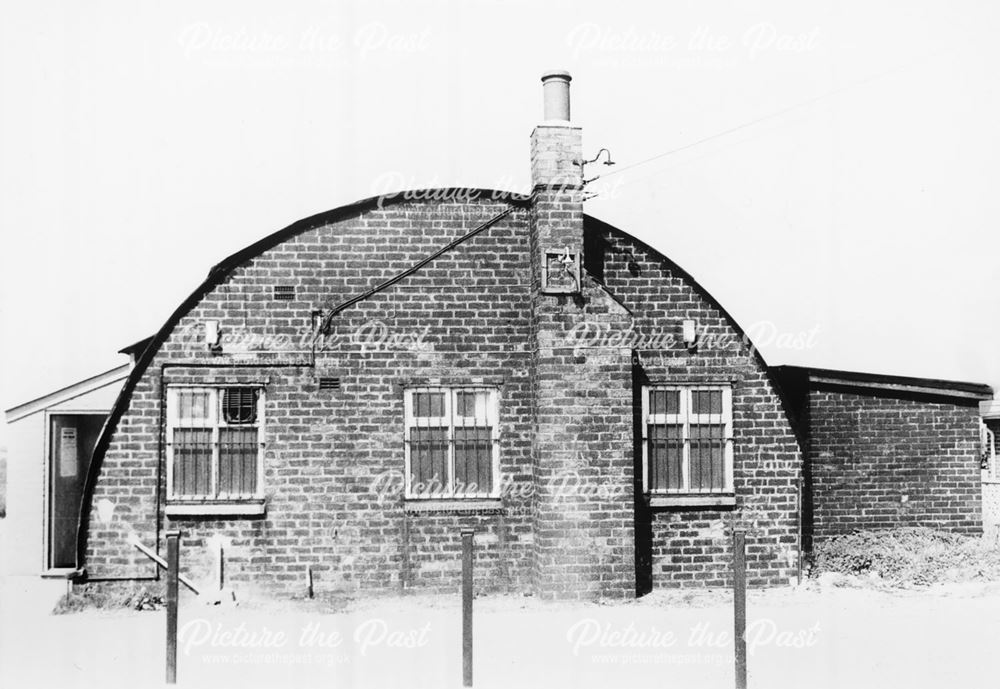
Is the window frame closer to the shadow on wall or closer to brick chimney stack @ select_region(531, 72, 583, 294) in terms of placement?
brick chimney stack @ select_region(531, 72, 583, 294)

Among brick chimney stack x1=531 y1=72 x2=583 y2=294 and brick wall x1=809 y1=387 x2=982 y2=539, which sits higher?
brick chimney stack x1=531 y1=72 x2=583 y2=294

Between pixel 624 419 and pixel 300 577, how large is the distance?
4687 mm

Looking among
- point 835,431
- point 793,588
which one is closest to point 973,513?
point 835,431

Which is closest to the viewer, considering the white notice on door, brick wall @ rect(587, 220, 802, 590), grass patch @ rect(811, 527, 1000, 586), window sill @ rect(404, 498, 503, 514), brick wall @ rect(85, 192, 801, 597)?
brick wall @ rect(85, 192, 801, 597)

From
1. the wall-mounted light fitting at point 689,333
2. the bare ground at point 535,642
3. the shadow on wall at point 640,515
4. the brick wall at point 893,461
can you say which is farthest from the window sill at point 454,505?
the brick wall at point 893,461

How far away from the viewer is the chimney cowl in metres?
13.8

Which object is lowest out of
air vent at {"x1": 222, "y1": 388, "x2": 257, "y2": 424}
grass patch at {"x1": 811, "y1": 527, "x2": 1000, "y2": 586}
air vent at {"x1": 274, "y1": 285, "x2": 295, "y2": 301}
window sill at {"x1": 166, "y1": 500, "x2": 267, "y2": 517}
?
grass patch at {"x1": 811, "y1": 527, "x2": 1000, "y2": 586}

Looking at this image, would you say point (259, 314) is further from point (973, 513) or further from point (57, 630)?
point (973, 513)

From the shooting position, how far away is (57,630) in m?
12.0

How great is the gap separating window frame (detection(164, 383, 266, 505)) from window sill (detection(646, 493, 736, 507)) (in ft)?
17.1

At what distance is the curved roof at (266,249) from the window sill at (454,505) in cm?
386

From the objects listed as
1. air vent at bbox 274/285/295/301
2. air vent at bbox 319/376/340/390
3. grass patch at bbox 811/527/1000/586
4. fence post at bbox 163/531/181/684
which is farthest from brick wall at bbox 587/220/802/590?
fence post at bbox 163/531/181/684

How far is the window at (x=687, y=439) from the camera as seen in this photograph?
46.6ft

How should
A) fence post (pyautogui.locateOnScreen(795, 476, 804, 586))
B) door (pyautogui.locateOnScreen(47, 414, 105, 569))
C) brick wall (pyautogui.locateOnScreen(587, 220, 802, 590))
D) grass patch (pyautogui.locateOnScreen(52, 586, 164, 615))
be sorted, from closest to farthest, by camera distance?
1. grass patch (pyautogui.locateOnScreen(52, 586, 164, 615))
2. brick wall (pyautogui.locateOnScreen(587, 220, 802, 590))
3. fence post (pyautogui.locateOnScreen(795, 476, 804, 586))
4. door (pyautogui.locateOnScreen(47, 414, 105, 569))
